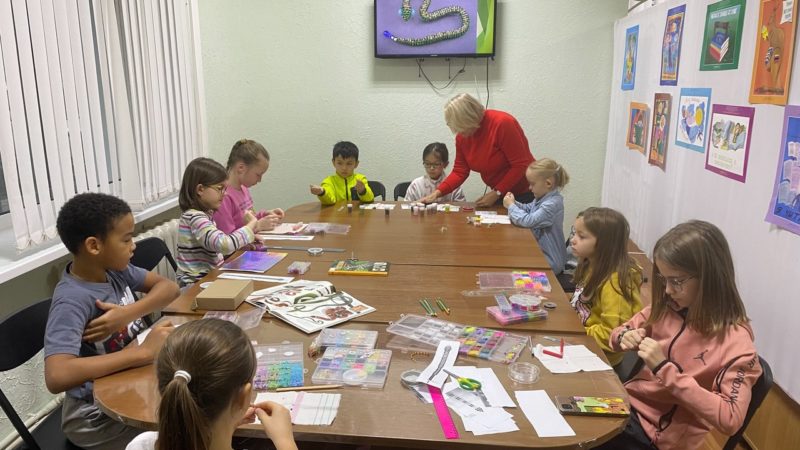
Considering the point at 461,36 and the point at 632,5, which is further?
the point at 461,36

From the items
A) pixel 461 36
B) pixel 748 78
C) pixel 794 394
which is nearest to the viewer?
pixel 794 394

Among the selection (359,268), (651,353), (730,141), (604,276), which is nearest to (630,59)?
(730,141)

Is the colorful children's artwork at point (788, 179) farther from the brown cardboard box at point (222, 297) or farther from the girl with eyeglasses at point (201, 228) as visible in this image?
the girl with eyeglasses at point (201, 228)

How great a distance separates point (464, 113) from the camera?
127 inches

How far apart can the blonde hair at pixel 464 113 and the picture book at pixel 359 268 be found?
134 cm

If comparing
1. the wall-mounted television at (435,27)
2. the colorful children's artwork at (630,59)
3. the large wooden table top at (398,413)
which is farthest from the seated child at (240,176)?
the colorful children's artwork at (630,59)

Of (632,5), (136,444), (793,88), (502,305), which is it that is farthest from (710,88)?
(136,444)

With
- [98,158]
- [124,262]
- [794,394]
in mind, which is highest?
[98,158]

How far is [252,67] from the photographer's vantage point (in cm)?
444

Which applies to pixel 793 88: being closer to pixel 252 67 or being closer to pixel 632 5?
pixel 632 5

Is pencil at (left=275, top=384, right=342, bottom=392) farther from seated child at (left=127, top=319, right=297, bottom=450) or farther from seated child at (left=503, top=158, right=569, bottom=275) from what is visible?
seated child at (left=503, top=158, right=569, bottom=275)

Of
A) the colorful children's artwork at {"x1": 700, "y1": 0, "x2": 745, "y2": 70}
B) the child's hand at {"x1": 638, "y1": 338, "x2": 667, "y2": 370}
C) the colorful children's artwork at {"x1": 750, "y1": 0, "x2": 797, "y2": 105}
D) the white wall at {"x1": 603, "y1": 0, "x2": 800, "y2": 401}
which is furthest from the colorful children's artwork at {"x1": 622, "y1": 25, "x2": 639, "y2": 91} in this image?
the child's hand at {"x1": 638, "y1": 338, "x2": 667, "y2": 370}

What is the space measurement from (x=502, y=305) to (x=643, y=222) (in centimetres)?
189

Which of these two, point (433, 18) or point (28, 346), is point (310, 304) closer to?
point (28, 346)
